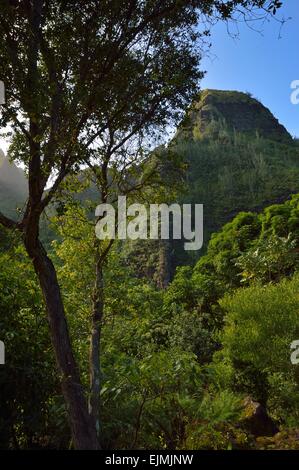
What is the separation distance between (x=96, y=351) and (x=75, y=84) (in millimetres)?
4479

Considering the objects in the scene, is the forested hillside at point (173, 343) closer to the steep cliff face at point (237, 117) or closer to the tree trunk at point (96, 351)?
the tree trunk at point (96, 351)

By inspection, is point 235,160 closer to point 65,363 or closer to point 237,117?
point 237,117

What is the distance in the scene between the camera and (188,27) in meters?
8.41

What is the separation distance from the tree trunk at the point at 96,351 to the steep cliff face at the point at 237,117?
8684 cm

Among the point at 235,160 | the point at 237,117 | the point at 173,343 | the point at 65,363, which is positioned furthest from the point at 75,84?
the point at 237,117

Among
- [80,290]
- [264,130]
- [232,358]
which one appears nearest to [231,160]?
[264,130]

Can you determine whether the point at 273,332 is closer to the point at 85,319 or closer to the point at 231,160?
the point at 85,319

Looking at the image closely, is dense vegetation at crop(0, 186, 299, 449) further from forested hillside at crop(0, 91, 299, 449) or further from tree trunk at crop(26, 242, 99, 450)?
tree trunk at crop(26, 242, 99, 450)

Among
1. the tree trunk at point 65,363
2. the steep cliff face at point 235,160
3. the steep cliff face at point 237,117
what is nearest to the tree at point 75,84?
the tree trunk at point 65,363

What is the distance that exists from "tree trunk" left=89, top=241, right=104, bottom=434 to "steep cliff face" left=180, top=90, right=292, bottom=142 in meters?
86.8

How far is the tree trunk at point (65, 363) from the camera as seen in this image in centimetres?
579

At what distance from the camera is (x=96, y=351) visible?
8.20 metres

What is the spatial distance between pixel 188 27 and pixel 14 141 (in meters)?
3.74

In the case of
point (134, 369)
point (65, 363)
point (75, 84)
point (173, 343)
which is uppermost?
point (75, 84)
